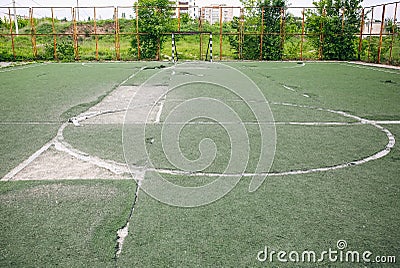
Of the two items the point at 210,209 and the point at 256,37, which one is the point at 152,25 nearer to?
the point at 256,37

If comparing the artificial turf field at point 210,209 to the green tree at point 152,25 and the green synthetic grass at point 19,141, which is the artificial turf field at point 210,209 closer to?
the green synthetic grass at point 19,141

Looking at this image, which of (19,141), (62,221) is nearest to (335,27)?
(19,141)

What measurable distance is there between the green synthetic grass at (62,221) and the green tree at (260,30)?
70.6 ft

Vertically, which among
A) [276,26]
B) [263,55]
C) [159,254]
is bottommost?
[159,254]

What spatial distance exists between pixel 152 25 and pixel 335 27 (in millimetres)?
10876

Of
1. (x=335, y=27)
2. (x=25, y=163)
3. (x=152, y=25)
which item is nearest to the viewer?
(x=25, y=163)

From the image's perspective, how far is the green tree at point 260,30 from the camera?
2384 cm

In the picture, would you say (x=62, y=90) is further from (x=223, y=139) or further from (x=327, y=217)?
(x=327, y=217)

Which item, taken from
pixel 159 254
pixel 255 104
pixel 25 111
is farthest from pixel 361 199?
pixel 25 111

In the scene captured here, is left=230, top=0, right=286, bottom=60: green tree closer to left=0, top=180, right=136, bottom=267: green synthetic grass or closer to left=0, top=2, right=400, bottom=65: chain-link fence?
left=0, top=2, right=400, bottom=65: chain-link fence

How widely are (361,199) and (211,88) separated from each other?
7.81 metres

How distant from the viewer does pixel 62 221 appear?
3.16 meters

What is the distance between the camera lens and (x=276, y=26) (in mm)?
23969

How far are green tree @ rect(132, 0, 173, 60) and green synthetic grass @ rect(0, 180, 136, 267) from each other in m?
20.7
